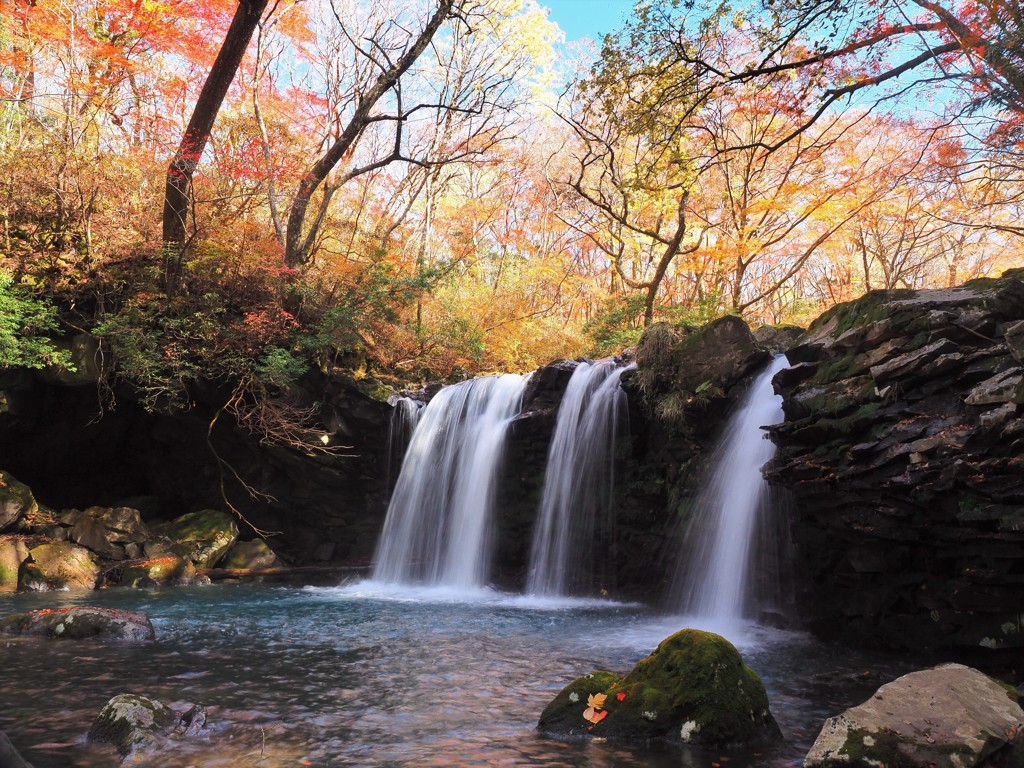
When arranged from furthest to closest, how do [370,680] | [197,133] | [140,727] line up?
[197,133] < [370,680] < [140,727]

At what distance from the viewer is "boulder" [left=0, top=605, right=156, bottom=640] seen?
747cm

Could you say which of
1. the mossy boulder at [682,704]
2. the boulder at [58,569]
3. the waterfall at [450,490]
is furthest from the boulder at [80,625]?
the waterfall at [450,490]

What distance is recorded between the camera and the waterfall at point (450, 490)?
44.3ft

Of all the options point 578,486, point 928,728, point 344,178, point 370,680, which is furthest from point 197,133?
point 928,728

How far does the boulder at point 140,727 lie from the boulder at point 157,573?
339 inches

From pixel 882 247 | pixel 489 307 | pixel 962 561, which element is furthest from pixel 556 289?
pixel 962 561

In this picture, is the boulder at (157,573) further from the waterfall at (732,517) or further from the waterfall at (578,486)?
the waterfall at (732,517)

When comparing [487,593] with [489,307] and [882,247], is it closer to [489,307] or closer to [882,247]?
[489,307]

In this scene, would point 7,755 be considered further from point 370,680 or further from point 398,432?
point 398,432

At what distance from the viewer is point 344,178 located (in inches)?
571

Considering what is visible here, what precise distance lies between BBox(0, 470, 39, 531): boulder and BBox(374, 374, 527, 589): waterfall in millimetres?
6986

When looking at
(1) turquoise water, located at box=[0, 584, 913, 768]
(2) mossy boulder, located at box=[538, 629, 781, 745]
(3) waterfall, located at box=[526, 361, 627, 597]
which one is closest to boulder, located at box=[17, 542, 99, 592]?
(1) turquoise water, located at box=[0, 584, 913, 768]

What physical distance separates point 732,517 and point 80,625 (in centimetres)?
864

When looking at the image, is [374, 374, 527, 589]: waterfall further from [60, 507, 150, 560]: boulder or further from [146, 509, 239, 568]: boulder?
[60, 507, 150, 560]: boulder
